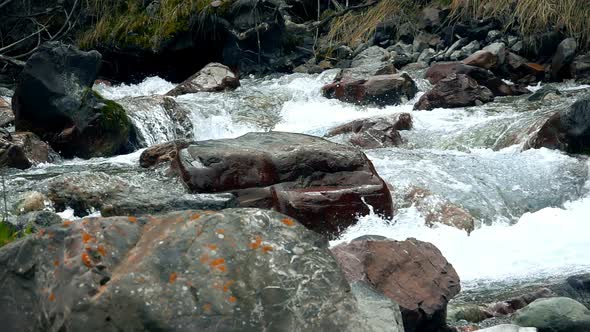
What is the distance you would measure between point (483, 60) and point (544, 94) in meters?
1.79

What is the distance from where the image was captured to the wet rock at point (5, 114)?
10.6 m

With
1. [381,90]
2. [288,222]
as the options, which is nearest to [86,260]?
[288,222]

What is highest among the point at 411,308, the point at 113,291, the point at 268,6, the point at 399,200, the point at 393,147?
the point at 113,291

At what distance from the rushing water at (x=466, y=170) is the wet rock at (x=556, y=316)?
5.10 feet

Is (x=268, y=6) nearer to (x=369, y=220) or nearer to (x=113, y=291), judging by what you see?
(x=369, y=220)

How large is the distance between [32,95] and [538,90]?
5785 millimetres

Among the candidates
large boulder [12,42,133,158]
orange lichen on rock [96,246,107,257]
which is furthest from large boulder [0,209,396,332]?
large boulder [12,42,133,158]

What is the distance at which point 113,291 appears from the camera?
2877mm

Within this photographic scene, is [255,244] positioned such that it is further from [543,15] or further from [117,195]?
[543,15]

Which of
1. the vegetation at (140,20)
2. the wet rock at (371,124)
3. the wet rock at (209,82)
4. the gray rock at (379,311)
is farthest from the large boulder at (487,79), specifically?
the gray rock at (379,311)

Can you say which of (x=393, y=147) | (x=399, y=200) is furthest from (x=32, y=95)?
(x=399, y=200)

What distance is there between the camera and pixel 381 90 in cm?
1205

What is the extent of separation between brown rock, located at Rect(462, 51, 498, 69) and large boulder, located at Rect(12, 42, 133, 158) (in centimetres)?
498

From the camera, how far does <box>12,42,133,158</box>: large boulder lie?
995cm
